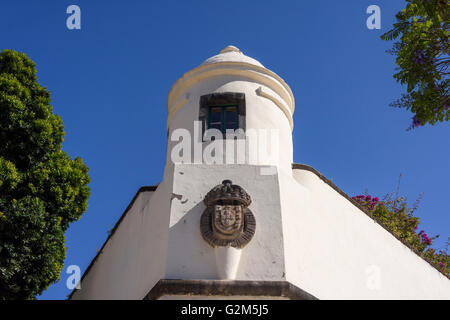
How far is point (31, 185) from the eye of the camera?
29.0ft

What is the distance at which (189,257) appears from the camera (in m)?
7.80

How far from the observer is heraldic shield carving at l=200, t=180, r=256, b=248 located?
780 centimetres

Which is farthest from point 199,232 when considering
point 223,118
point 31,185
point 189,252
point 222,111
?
point 31,185

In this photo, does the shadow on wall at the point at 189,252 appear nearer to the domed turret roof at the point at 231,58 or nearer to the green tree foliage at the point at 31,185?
the green tree foliage at the point at 31,185

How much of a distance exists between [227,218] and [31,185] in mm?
3569

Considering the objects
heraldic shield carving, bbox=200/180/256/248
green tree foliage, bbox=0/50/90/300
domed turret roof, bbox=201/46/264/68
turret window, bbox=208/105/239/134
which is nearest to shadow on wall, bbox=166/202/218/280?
heraldic shield carving, bbox=200/180/256/248

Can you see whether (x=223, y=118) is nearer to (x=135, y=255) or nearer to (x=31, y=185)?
(x=135, y=255)

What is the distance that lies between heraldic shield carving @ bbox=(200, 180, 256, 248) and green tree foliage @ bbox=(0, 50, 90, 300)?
278 centimetres

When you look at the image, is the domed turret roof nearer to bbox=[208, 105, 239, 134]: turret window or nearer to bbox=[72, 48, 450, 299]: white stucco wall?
bbox=[72, 48, 450, 299]: white stucco wall
